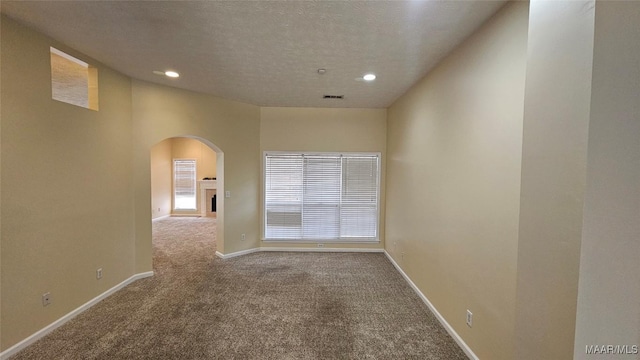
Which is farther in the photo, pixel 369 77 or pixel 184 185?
pixel 184 185

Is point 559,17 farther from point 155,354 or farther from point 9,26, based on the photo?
point 9,26

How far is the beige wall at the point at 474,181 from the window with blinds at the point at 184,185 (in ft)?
25.2

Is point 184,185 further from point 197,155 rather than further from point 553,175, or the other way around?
point 553,175

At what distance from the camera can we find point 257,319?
2545 millimetres

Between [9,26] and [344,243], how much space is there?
4851 mm

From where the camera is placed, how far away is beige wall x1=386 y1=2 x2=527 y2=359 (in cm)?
163

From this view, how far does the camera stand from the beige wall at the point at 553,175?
34.7 inches

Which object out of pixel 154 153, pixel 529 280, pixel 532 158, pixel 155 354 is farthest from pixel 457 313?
pixel 154 153

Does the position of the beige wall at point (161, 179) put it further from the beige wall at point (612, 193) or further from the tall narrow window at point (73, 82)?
the beige wall at point (612, 193)

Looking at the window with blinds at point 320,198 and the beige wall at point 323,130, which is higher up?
the beige wall at point 323,130

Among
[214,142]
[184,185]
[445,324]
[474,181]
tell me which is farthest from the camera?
[184,185]

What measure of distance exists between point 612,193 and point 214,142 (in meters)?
4.38

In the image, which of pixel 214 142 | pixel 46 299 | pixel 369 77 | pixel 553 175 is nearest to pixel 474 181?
pixel 553 175

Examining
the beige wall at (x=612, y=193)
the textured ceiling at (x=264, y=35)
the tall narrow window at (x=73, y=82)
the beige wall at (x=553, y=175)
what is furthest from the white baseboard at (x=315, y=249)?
the beige wall at (x=612, y=193)
